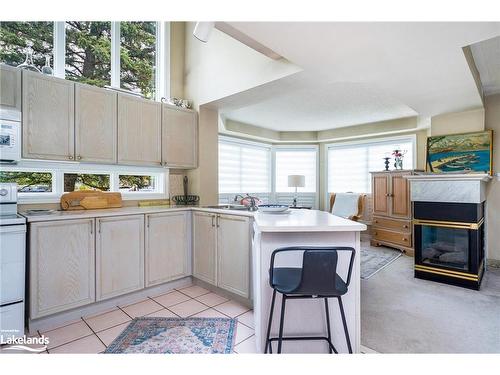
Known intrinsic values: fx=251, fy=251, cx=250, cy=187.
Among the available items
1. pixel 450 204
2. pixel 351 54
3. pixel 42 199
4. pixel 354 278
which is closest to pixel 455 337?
pixel 354 278

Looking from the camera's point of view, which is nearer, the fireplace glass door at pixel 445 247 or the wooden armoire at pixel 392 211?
the fireplace glass door at pixel 445 247

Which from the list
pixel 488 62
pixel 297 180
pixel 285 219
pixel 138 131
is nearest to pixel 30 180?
pixel 138 131

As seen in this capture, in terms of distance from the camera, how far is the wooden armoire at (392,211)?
439 centimetres

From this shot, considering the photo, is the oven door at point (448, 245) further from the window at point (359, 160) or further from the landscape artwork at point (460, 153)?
the window at point (359, 160)

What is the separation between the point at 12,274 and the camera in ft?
6.06

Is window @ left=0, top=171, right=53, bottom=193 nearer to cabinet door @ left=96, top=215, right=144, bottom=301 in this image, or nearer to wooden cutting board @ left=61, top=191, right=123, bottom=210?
wooden cutting board @ left=61, top=191, right=123, bottom=210

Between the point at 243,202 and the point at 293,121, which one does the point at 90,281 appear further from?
the point at 293,121

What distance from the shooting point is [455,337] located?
191cm

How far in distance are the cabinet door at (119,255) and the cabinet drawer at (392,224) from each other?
4.23 metres

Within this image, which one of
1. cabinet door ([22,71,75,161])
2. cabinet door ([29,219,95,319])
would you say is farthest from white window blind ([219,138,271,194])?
cabinet door ([29,219,95,319])

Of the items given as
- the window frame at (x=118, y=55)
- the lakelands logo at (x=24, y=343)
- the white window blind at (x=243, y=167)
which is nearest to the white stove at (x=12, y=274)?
the lakelands logo at (x=24, y=343)

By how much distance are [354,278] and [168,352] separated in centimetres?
137

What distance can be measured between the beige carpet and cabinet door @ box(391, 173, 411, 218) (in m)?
1.49

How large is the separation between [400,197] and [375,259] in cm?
129
